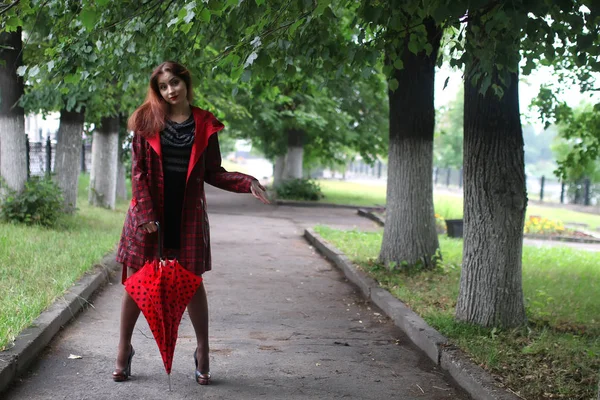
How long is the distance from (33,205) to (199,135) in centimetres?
781

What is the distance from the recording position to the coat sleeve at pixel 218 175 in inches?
181

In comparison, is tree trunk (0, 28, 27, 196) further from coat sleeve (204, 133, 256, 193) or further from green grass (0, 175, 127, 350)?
coat sleeve (204, 133, 256, 193)

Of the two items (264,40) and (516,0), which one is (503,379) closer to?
(516,0)

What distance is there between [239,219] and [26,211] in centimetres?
788

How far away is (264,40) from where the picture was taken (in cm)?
564

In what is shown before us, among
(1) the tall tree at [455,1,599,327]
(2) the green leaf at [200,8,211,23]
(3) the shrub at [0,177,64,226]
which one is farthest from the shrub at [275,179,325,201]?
(2) the green leaf at [200,8,211,23]

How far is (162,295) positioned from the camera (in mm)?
4449

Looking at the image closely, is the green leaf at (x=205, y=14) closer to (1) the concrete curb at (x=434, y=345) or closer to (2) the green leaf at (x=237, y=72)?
(2) the green leaf at (x=237, y=72)

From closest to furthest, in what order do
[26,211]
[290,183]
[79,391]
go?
1. [79,391]
2. [26,211]
3. [290,183]

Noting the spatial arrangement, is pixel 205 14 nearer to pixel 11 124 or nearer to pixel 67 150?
pixel 11 124

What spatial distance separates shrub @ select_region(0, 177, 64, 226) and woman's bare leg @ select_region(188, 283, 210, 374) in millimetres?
7379

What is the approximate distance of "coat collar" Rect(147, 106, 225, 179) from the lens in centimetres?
450

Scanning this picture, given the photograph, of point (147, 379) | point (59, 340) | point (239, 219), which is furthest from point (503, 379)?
point (239, 219)

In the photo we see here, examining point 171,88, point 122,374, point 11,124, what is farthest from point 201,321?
point 11,124
